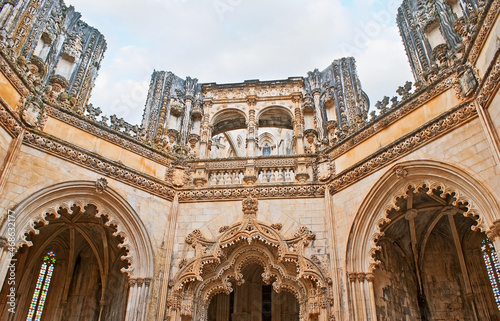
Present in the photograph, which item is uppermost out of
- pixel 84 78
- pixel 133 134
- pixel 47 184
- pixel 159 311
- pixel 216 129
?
pixel 84 78

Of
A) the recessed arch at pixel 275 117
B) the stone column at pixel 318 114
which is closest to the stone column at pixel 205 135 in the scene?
the recessed arch at pixel 275 117

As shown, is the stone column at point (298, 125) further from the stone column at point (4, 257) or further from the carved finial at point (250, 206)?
the stone column at point (4, 257)

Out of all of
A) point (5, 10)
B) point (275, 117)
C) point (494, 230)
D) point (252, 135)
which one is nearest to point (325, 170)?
point (252, 135)

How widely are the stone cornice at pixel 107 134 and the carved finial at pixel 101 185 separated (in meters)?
1.42

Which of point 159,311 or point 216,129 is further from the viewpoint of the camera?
point 216,129

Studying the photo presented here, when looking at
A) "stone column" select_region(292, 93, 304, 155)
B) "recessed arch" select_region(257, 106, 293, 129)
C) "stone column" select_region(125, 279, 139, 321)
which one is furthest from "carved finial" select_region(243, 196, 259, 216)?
"recessed arch" select_region(257, 106, 293, 129)

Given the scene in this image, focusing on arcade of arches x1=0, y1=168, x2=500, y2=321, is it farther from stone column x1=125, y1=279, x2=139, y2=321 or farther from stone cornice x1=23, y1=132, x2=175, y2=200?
stone cornice x1=23, y1=132, x2=175, y2=200

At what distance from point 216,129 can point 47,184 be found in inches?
304

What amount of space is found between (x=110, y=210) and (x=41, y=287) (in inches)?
176

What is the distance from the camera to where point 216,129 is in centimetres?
1614

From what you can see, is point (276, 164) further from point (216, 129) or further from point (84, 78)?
point (84, 78)

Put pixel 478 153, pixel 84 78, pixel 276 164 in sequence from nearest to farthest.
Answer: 1. pixel 478 153
2. pixel 276 164
3. pixel 84 78

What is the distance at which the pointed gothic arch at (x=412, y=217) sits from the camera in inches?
316

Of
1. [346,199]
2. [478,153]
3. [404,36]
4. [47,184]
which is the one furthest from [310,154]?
[47,184]
